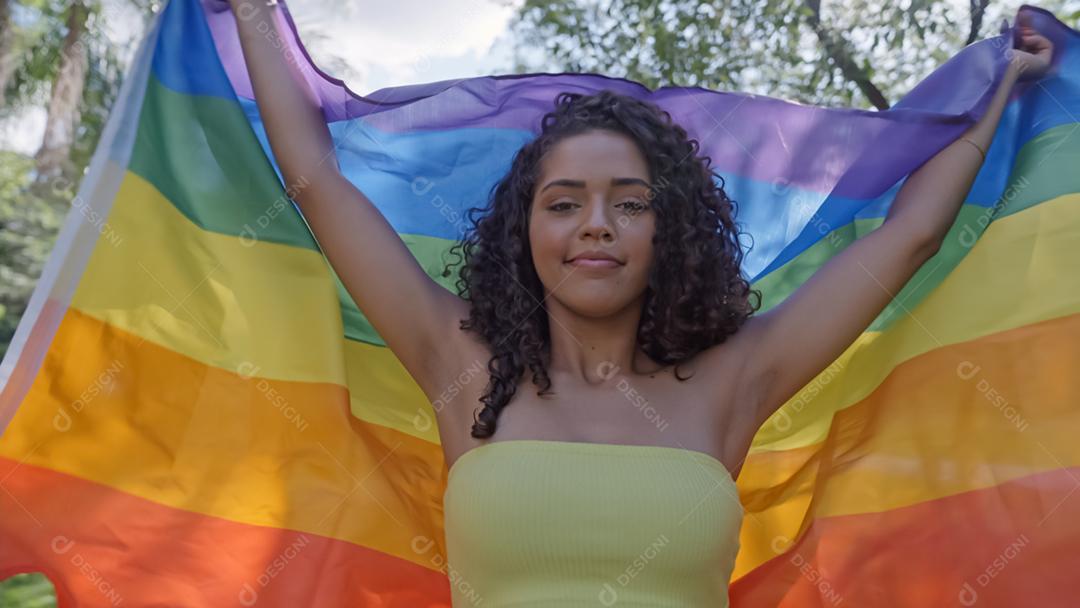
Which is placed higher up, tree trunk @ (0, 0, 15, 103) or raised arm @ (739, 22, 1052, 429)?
raised arm @ (739, 22, 1052, 429)

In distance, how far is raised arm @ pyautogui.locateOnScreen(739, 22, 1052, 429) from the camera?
2279mm

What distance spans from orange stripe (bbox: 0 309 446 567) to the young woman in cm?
30

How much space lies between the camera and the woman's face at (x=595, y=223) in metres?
2.14

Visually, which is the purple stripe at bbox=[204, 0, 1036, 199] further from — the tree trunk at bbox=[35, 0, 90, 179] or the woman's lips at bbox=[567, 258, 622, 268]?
the tree trunk at bbox=[35, 0, 90, 179]

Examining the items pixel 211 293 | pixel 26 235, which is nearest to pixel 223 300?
pixel 211 293

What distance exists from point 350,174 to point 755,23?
294cm

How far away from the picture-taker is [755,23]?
4.96 meters

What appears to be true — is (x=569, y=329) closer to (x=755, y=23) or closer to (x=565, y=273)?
(x=565, y=273)

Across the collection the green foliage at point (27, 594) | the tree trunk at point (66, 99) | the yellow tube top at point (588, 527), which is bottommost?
the green foliage at point (27, 594)

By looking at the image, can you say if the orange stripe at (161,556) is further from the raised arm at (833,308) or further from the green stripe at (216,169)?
the raised arm at (833,308)

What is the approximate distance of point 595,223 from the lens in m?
2.11

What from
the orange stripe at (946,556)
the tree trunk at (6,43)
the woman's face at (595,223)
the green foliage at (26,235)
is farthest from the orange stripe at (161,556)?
the green foliage at (26,235)

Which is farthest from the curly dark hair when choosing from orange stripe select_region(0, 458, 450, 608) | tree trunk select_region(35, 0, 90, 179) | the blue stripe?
tree trunk select_region(35, 0, 90, 179)

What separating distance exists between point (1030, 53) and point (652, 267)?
1091 mm
